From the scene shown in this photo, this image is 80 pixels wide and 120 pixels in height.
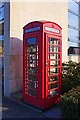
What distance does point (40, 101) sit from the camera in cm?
436

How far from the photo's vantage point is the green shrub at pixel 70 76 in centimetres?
529

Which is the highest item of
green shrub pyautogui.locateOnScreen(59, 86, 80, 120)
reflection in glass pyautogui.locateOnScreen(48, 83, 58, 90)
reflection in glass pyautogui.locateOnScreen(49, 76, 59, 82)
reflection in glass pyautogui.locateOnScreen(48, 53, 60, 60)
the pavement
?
reflection in glass pyautogui.locateOnScreen(48, 53, 60, 60)

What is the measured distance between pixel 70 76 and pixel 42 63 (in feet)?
5.60

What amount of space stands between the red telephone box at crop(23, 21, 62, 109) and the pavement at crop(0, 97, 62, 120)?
18cm

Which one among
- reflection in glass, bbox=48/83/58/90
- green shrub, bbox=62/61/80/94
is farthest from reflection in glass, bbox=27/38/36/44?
green shrub, bbox=62/61/80/94

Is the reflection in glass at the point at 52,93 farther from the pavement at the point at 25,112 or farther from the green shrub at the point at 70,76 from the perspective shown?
the green shrub at the point at 70,76

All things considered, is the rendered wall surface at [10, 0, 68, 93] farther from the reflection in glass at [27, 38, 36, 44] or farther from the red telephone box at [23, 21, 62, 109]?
the reflection in glass at [27, 38, 36, 44]

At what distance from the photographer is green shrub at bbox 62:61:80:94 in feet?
17.4

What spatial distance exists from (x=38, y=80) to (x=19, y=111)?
995 mm

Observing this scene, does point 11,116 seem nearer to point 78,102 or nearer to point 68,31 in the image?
point 78,102

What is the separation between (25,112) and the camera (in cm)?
429

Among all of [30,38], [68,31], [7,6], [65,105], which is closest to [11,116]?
[65,105]

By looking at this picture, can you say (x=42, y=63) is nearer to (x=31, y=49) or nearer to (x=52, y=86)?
(x=31, y=49)

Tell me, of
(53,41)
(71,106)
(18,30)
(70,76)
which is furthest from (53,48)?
(71,106)
